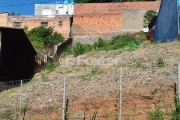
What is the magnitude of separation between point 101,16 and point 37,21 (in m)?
7.12

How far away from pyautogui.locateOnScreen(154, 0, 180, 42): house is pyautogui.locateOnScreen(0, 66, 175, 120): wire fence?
724 centimetres

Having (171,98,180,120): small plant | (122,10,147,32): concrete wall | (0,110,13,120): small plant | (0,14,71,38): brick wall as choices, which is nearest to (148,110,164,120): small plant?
(171,98,180,120): small plant

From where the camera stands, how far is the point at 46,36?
43.6m

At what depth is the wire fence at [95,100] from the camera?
49.2 ft

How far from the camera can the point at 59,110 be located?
16.0 meters

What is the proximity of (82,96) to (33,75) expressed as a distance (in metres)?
10.1

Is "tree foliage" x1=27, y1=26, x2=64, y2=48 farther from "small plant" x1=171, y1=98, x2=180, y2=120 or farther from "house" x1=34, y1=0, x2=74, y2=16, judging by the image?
"small plant" x1=171, y1=98, x2=180, y2=120

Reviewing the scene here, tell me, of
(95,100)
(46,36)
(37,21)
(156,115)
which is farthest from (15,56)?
(37,21)

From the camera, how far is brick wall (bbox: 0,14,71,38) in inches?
1902

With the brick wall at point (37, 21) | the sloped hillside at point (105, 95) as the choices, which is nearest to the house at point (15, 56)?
the sloped hillside at point (105, 95)

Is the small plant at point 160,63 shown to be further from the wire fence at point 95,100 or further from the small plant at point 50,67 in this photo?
the small plant at point 50,67

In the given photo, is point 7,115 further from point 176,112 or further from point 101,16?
point 101,16

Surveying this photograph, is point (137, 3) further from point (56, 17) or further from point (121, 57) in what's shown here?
point (121, 57)

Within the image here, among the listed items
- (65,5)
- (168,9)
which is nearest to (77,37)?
(65,5)
